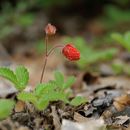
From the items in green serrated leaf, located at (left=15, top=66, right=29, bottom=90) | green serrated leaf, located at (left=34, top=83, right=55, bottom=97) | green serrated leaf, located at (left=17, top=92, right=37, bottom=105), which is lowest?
green serrated leaf, located at (left=17, top=92, right=37, bottom=105)

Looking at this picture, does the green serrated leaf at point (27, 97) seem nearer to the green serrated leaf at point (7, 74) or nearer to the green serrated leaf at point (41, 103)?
the green serrated leaf at point (41, 103)

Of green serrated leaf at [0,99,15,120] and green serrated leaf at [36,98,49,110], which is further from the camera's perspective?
green serrated leaf at [36,98,49,110]

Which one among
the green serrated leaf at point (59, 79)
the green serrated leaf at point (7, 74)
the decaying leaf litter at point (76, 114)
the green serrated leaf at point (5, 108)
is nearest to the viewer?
the green serrated leaf at point (5, 108)

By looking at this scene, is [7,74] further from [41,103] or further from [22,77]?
[41,103]

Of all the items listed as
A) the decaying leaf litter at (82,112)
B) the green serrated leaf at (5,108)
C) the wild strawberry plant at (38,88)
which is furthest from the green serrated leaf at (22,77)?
the green serrated leaf at (5,108)

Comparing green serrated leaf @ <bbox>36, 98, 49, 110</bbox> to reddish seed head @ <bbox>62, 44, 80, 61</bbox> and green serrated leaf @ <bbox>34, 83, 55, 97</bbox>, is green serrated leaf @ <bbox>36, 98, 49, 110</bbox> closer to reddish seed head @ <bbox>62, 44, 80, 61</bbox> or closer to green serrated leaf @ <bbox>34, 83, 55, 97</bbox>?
green serrated leaf @ <bbox>34, 83, 55, 97</bbox>

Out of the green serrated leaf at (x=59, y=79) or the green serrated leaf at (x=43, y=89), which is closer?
the green serrated leaf at (x=43, y=89)

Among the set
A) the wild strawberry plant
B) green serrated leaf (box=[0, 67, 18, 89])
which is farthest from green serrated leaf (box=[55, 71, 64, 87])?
green serrated leaf (box=[0, 67, 18, 89])

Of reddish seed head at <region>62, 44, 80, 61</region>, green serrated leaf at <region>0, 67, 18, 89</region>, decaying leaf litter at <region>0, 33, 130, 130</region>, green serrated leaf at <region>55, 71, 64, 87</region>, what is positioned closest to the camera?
decaying leaf litter at <region>0, 33, 130, 130</region>

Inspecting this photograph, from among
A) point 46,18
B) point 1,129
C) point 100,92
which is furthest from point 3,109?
point 46,18

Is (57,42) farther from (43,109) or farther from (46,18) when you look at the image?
(43,109)

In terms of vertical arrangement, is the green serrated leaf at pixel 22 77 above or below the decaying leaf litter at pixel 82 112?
above

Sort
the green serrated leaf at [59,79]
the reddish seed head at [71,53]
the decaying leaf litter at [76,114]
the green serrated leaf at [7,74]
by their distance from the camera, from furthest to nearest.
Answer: the green serrated leaf at [59,79] → the reddish seed head at [71,53] → the green serrated leaf at [7,74] → the decaying leaf litter at [76,114]
